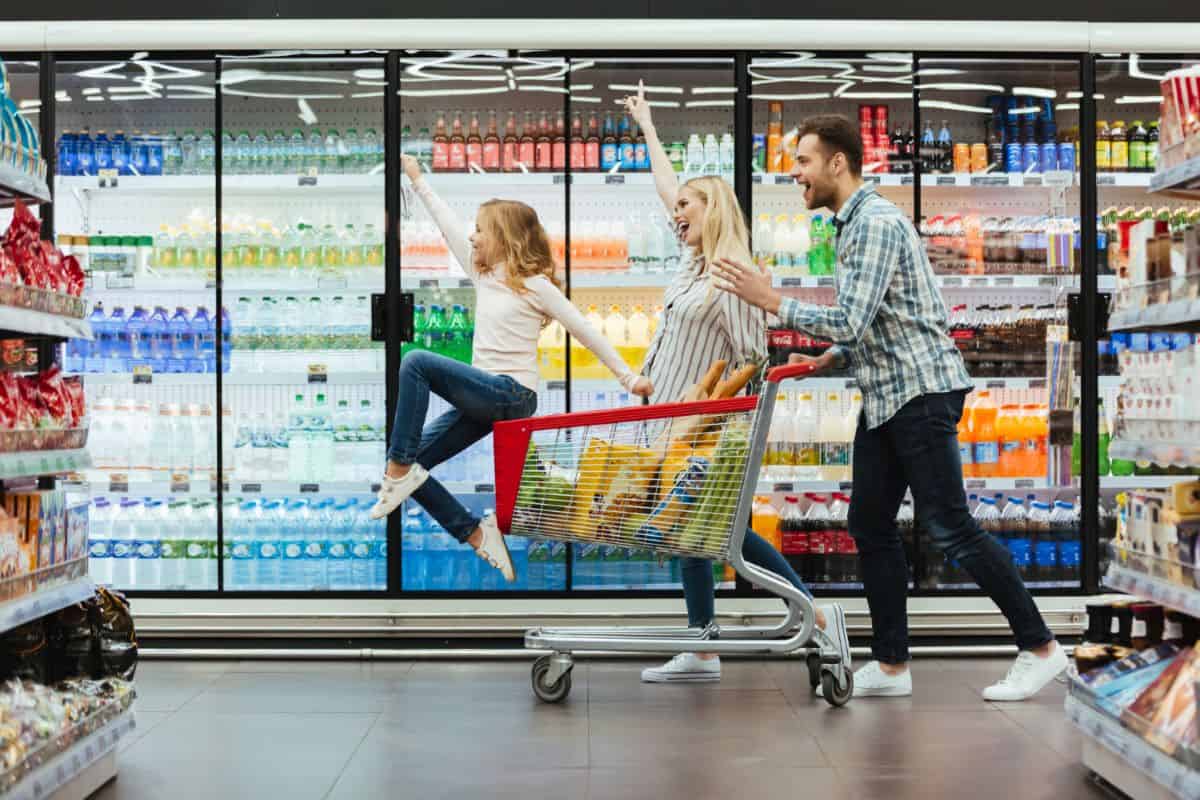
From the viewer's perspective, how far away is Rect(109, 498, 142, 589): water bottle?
17.0 feet

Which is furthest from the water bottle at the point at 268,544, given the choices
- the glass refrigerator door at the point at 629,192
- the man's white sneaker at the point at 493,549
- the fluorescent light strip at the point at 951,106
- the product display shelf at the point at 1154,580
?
the product display shelf at the point at 1154,580

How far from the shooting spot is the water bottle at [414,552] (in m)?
5.27

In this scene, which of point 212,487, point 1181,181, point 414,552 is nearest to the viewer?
point 1181,181

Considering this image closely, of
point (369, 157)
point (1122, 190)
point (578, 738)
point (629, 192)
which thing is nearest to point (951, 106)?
point (1122, 190)

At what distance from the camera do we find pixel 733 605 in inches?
185

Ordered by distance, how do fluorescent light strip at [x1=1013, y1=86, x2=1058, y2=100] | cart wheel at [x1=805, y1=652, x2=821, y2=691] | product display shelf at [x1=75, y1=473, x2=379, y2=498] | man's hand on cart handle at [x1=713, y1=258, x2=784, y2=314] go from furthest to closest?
1. fluorescent light strip at [x1=1013, y1=86, x2=1058, y2=100]
2. product display shelf at [x1=75, y1=473, x2=379, y2=498]
3. cart wheel at [x1=805, y1=652, x2=821, y2=691]
4. man's hand on cart handle at [x1=713, y1=258, x2=784, y2=314]

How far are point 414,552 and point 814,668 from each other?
2019 millimetres

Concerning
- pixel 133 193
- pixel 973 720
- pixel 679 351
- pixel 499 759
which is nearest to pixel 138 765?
pixel 499 759

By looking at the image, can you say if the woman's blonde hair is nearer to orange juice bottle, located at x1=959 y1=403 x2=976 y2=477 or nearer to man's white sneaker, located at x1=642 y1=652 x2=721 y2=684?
man's white sneaker, located at x1=642 y1=652 x2=721 y2=684

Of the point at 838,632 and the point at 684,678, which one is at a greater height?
the point at 838,632

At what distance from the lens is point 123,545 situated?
518cm

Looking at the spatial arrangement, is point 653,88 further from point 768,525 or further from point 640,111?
point 768,525

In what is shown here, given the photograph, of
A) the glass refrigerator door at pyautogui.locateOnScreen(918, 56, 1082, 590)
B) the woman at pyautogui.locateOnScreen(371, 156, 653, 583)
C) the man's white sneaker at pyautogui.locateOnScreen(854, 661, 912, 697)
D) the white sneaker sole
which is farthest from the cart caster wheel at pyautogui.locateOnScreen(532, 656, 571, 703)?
the glass refrigerator door at pyautogui.locateOnScreen(918, 56, 1082, 590)

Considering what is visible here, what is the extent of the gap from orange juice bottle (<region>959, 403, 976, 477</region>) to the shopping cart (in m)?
1.54
